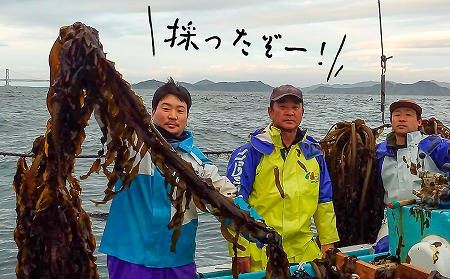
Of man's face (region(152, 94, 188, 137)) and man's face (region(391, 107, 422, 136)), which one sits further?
man's face (region(391, 107, 422, 136))

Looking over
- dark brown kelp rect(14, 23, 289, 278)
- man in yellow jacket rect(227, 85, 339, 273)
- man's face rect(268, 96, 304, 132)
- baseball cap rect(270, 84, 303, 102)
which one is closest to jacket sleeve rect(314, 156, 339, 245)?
man in yellow jacket rect(227, 85, 339, 273)

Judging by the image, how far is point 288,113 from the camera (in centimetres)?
402

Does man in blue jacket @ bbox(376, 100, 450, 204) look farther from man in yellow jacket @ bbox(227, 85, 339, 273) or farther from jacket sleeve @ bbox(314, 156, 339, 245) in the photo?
man in yellow jacket @ bbox(227, 85, 339, 273)

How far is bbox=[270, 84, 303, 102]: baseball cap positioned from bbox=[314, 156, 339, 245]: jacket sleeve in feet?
1.73

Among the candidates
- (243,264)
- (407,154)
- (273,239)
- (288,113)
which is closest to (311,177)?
(288,113)

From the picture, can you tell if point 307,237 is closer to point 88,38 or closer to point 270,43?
point 270,43

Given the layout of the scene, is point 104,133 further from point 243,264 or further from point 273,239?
point 243,264

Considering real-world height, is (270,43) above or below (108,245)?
above

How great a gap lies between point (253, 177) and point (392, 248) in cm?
108

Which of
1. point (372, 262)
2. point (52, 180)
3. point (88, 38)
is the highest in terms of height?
point (88, 38)

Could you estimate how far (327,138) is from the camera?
5.96m

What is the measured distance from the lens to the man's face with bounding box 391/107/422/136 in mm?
4746

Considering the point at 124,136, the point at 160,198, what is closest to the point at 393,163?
the point at 160,198

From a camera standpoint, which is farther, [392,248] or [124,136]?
[392,248]
